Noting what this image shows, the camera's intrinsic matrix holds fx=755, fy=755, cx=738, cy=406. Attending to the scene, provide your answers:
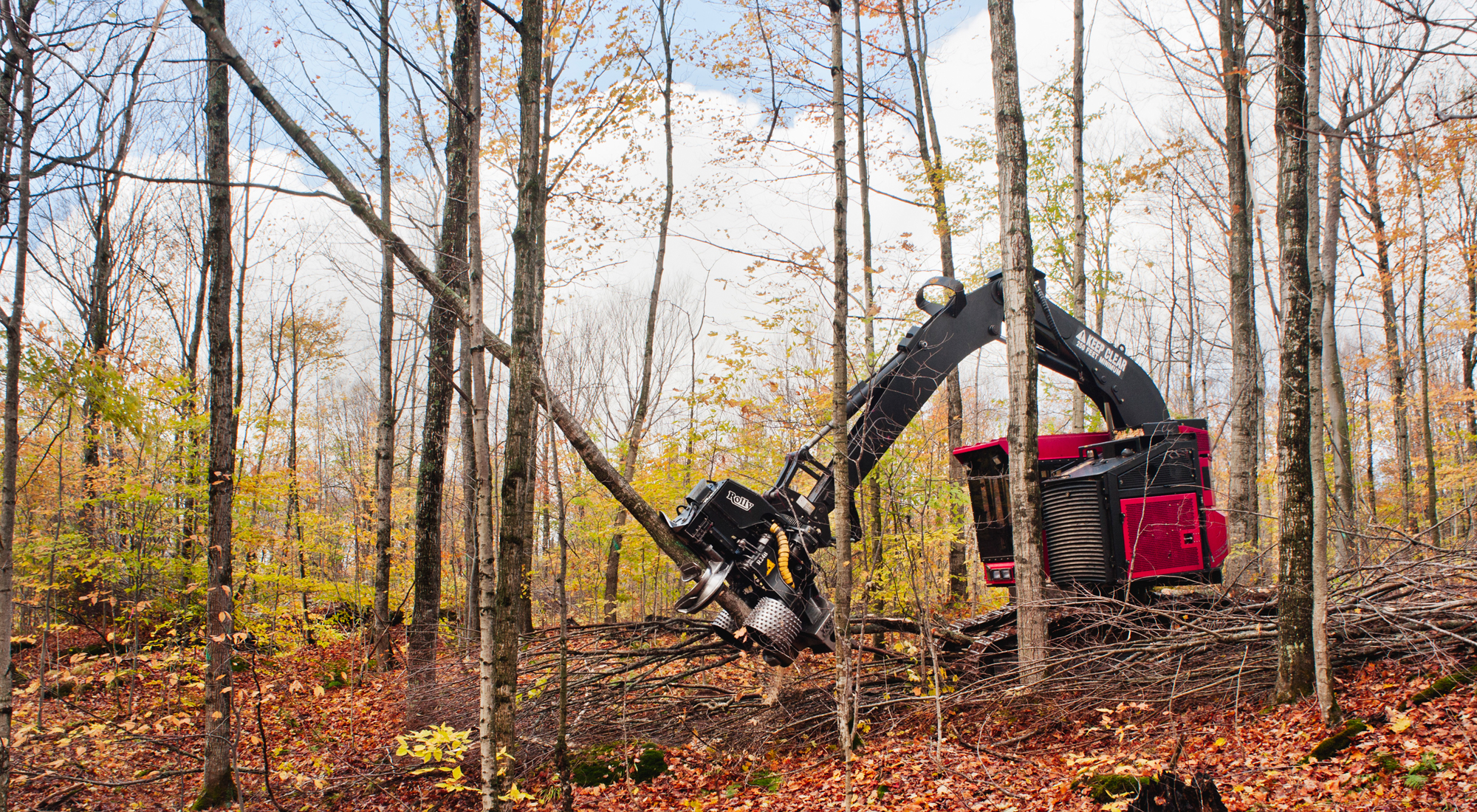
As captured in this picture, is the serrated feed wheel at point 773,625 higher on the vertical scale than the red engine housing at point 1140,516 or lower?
lower

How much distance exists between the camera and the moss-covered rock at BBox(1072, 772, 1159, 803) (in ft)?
12.2

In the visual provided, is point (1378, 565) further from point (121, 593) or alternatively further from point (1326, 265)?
point (121, 593)

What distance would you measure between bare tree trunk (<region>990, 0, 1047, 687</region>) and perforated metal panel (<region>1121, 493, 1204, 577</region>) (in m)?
0.76

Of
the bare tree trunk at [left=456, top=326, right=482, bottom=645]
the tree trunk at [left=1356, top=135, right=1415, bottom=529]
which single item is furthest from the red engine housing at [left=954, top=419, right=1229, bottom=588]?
the tree trunk at [left=1356, top=135, right=1415, bottom=529]

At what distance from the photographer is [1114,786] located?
385 cm

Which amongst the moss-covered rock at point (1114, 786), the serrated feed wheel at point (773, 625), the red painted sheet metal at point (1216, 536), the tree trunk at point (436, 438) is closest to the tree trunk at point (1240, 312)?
Answer: the red painted sheet metal at point (1216, 536)

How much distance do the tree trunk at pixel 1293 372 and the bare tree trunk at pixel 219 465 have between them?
283 inches

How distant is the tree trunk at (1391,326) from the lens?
571 inches

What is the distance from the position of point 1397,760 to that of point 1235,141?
28.2ft

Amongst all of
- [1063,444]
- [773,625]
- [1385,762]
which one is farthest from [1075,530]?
[773,625]

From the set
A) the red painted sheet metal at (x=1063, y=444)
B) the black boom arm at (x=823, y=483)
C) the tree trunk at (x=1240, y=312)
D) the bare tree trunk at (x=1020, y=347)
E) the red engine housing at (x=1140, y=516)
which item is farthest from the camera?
the tree trunk at (x=1240, y=312)

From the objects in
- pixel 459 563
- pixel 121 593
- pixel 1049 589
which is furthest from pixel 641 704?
pixel 459 563

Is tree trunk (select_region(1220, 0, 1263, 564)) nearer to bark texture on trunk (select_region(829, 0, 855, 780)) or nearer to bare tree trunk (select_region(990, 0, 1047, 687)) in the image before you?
bare tree trunk (select_region(990, 0, 1047, 687))

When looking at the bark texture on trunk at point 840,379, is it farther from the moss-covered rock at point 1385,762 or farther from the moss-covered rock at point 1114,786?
the moss-covered rock at point 1385,762
